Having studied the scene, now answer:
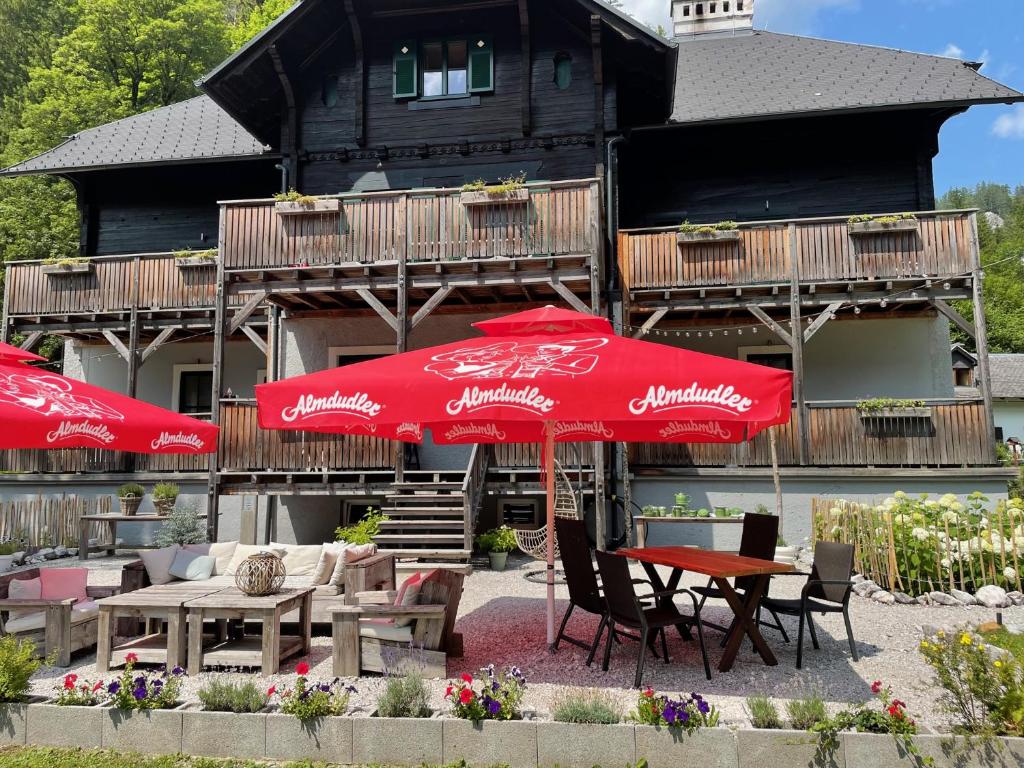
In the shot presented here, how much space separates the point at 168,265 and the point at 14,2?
71.1 ft

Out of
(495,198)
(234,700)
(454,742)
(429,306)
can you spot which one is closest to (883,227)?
(495,198)

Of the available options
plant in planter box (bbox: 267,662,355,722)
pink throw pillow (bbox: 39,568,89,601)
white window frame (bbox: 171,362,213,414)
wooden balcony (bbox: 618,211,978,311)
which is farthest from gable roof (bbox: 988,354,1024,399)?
plant in planter box (bbox: 267,662,355,722)

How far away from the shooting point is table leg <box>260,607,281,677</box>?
18.7 feet

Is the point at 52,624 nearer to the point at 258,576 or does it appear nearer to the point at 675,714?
the point at 258,576

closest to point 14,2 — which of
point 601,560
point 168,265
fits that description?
point 168,265

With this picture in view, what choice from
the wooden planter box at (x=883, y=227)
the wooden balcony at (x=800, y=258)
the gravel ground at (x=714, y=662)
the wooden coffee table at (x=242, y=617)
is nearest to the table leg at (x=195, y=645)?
the wooden coffee table at (x=242, y=617)

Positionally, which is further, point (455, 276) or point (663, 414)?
point (455, 276)

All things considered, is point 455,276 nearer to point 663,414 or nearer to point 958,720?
point 663,414

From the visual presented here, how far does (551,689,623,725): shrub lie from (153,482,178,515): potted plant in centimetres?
1128

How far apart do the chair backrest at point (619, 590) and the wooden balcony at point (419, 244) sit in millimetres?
6972

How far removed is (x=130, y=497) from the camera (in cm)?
1356

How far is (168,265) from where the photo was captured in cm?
1591

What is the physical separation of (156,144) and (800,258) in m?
14.0

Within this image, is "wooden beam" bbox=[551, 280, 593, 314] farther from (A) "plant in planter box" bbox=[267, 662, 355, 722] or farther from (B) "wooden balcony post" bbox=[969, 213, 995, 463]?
(A) "plant in planter box" bbox=[267, 662, 355, 722]
